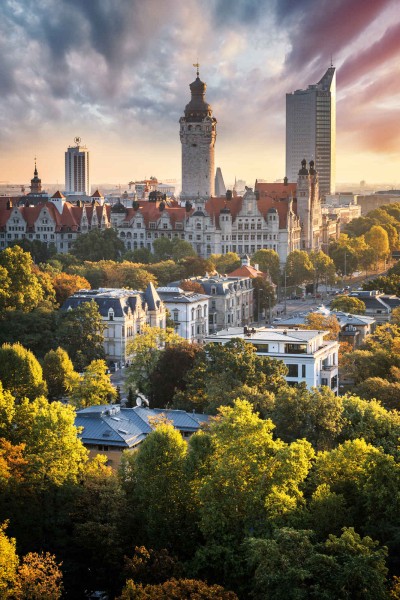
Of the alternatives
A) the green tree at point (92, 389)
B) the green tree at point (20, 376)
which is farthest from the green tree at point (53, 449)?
the green tree at point (92, 389)

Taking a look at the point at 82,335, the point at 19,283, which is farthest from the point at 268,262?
the point at 82,335

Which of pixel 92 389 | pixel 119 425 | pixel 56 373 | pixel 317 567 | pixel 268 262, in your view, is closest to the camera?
pixel 317 567

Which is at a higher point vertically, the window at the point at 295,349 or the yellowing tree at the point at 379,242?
the yellowing tree at the point at 379,242

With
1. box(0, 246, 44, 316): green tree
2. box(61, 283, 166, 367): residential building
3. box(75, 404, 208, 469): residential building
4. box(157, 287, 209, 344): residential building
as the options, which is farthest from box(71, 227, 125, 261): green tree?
box(75, 404, 208, 469): residential building

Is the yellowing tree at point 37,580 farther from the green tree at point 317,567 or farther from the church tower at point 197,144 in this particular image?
the church tower at point 197,144

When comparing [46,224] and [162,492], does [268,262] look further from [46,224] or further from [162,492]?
[162,492]

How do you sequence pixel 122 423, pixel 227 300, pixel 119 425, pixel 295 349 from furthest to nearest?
pixel 227 300 < pixel 295 349 < pixel 122 423 < pixel 119 425
